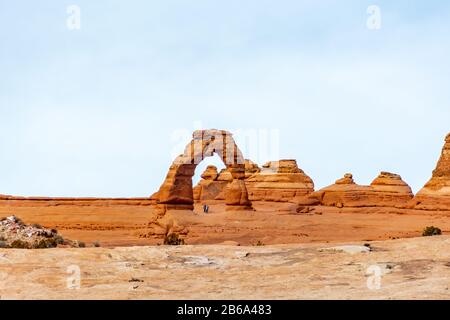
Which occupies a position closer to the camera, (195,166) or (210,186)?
(195,166)

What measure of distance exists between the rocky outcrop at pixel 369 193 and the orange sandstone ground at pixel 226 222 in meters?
2.42

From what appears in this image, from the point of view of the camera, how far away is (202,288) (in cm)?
1048

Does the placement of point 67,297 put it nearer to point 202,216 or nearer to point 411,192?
point 202,216

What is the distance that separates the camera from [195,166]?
130 ft

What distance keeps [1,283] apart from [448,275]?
7.58 m

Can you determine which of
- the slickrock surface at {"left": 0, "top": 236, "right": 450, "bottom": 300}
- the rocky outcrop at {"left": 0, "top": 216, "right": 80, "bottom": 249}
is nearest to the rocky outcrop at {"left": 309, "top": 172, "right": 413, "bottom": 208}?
the rocky outcrop at {"left": 0, "top": 216, "right": 80, "bottom": 249}

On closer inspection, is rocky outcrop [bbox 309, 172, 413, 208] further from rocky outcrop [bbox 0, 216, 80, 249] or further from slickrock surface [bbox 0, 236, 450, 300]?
slickrock surface [bbox 0, 236, 450, 300]

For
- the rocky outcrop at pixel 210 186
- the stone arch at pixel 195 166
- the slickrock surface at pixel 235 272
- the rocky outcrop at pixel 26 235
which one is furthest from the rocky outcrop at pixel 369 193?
the slickrock surface at pixel 235 272

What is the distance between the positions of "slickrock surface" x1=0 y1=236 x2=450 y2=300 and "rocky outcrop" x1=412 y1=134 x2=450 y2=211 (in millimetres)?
A: 32309

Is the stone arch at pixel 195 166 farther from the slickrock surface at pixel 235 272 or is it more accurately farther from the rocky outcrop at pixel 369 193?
the slickrock surface at pixel 235 272

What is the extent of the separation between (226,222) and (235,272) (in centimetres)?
2581

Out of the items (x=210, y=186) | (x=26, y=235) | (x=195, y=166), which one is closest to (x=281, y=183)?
(x=210, y=186)

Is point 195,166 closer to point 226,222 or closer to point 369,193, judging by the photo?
point 226,222
